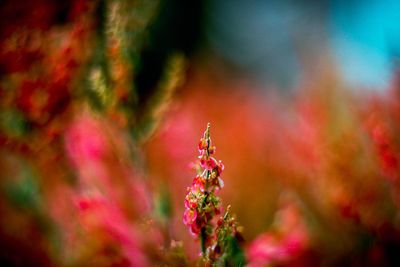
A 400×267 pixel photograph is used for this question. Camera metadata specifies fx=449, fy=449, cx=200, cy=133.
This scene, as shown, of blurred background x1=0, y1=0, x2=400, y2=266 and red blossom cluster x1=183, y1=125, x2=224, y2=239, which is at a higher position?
blurred background x1=0, y1=0, x2=400, y2=266

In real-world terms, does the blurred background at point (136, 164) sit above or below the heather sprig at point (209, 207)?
above

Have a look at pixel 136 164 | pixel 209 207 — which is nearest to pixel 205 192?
pixel 209 207

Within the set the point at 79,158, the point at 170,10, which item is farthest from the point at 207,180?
the point at 170,10

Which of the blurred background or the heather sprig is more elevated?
the blurred background

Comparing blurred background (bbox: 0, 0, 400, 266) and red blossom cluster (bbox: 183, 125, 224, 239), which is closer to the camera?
red blossom cluster (bbox: 183, 125, 224, 239)

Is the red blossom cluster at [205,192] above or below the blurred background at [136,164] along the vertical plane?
below

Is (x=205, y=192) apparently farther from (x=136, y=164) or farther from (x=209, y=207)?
(x=136, y=164)

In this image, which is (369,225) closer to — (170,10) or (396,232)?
(396,232)

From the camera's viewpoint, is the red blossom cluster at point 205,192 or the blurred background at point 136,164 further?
the blurred background at point 136,164
